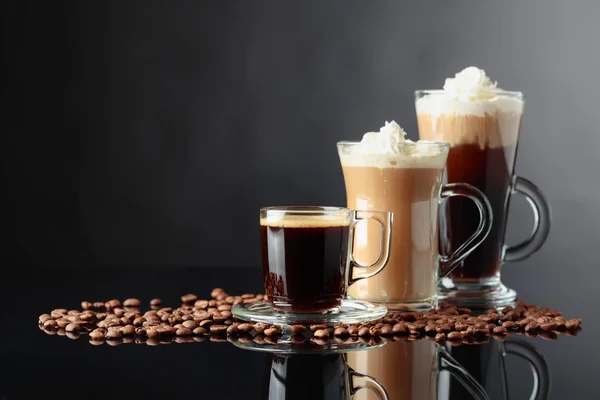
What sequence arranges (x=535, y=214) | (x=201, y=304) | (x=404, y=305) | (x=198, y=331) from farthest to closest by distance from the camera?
(x=535, y=214), (x=201, y=304), (x=404, y=305), (x=198, y=331)

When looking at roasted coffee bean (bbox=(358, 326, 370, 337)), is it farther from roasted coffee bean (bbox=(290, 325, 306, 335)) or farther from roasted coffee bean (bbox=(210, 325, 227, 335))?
roasted coffee bean (bbox=(210, 325, 227, 335))

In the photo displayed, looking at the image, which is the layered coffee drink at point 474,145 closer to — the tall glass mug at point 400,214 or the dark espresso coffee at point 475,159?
the dark espresso coffee at point 475,159

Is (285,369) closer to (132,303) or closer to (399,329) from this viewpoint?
(399,329)

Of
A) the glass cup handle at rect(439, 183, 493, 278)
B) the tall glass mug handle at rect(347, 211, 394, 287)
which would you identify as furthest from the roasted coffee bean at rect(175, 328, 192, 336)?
the glass cup handle at rect(439, 183, 493, 278)

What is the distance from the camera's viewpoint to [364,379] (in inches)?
54.7

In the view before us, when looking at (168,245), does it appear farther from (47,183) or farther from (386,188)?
(386,188)

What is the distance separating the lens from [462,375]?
1460 millimetres

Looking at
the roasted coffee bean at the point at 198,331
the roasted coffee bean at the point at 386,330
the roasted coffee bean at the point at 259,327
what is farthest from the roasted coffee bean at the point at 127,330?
the roasted coffee bean at the point at 386,330

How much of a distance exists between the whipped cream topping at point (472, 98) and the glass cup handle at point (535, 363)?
20.4 inches

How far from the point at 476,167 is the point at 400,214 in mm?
256

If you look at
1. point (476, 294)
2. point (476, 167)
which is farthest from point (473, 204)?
point (476, 294)

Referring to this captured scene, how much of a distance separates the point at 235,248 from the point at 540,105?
114 cm

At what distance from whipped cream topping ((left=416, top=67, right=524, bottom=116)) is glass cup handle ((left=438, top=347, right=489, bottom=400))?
580mm

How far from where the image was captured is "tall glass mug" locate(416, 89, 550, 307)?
2.01m
